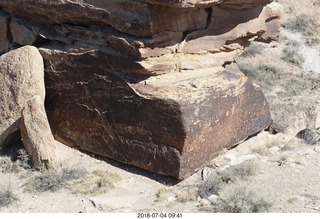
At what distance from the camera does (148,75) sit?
7258 mm

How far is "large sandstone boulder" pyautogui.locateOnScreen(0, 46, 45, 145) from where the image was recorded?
7797 mm

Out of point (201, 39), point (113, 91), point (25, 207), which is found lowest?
point (25, 207)

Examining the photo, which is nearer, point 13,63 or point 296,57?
point 13,63

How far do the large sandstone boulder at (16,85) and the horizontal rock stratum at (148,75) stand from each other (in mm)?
232

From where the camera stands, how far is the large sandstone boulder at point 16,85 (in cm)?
780

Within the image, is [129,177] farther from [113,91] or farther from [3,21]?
[3,21]

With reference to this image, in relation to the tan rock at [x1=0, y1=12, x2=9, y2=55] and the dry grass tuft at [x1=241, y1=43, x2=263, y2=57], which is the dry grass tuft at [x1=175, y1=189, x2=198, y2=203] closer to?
the tan rock at [x1=0, y1=12, x2=9, y2=55]

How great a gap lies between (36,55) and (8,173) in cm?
155

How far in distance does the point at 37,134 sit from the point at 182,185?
184cm

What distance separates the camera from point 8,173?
741cm

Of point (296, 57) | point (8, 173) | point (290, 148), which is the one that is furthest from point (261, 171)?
point (296, 57)
